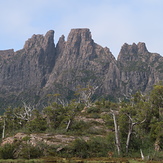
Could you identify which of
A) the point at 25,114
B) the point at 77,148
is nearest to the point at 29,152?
the point at 77,148

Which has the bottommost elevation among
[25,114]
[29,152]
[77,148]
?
[77,148]

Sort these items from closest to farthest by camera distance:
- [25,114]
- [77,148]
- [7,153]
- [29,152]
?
1. [7,153]
2. [29,152]
3. [77,148]
4. [25,114]

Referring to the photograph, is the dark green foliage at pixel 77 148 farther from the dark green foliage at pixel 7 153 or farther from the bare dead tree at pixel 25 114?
the bare dead tree at pixel 25 114

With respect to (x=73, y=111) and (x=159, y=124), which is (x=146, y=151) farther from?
(x=73, y=111)

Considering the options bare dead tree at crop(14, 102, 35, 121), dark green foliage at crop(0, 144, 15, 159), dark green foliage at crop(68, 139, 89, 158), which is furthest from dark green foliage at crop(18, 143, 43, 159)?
bare dead tree at crop(14, 102, 35, 121)

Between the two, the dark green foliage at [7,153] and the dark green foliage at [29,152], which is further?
the dark green foliage at [29,152]

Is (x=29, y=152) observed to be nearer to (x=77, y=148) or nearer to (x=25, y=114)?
(x=77, y=148)

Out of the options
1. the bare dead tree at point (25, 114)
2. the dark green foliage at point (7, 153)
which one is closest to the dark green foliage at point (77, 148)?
the dark green foliage at point (7, 153)

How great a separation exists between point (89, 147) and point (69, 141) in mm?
4221

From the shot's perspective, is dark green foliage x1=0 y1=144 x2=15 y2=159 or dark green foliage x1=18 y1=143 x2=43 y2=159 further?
dark green foliage x1=18 y1=143 x2=43 y2=159

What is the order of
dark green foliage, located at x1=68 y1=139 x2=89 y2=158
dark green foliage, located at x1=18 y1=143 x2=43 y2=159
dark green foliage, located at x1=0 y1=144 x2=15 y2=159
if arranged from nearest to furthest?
dark green foliage, located at x1=0 y1=144 x2=15 y2=159, dark green foliage, located at x1=18 y1=143 x2=43 y2=159, dark green foliage, located at x1=68 y1=139 x2=89 y2=158

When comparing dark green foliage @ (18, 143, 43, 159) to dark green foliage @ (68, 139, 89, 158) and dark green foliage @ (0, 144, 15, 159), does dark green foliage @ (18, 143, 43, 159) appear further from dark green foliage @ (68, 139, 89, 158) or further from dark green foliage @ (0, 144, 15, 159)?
dark green foliage @ (68, 139, 89, 158)

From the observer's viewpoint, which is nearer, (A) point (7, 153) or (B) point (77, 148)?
(A) point (7, 153)

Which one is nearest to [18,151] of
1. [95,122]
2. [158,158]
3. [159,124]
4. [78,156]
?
[78,156]
